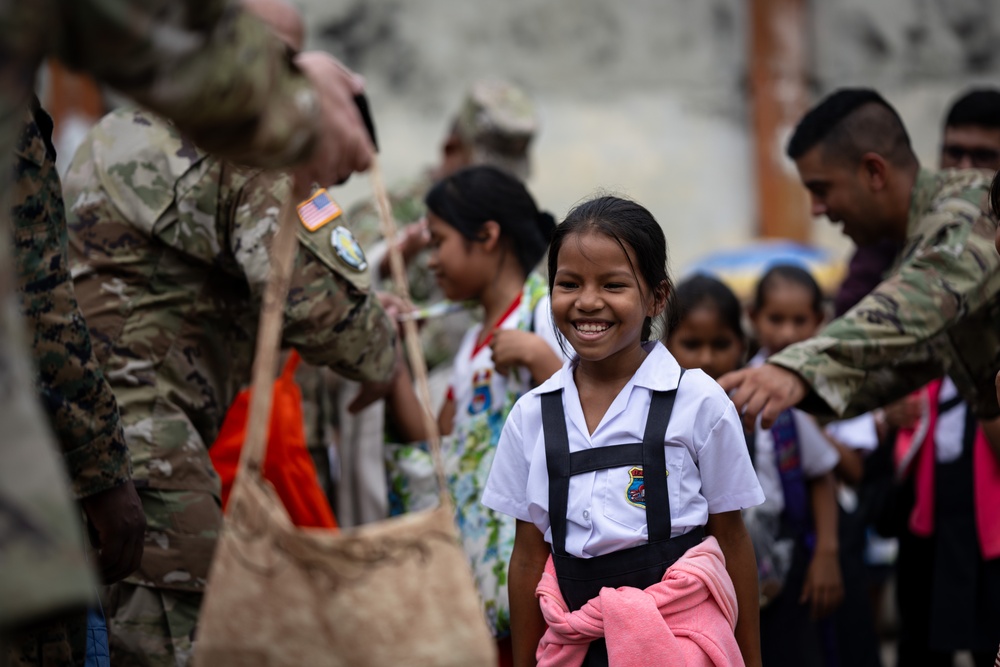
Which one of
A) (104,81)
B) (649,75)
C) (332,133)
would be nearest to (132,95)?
(104,81)

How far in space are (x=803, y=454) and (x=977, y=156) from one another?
143 centimetres

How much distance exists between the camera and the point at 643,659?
7.88 feet

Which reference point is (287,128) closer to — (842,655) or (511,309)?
(511,309)

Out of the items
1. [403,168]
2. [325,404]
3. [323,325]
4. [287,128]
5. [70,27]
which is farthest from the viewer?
[403,168]

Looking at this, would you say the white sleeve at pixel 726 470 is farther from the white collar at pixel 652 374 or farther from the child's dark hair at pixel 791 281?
the child's dark hair at pixel 791 281

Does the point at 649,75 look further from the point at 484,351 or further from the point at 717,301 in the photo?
the point at 484,351

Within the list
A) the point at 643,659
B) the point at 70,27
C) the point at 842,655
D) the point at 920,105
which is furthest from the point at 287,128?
the point at 920,105

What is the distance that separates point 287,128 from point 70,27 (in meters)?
0.34

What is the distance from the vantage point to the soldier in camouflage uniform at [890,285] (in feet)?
10.5

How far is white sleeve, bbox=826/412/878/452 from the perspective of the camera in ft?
16.1

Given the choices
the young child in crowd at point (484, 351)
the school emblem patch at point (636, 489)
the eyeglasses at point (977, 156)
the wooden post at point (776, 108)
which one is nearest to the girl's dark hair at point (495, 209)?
the young child in crowd at point (484, 351)

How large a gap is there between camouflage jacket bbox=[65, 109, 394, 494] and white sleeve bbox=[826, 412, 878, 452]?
2469 mm

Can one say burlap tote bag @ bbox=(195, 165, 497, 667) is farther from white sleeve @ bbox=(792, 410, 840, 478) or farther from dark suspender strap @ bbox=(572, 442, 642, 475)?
white sleeve @ bbox=(792, 410, 840, 478)

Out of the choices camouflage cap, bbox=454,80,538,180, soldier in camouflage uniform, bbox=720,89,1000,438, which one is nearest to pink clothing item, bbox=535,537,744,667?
soldier in camouflage uniform, bbox=720,89,1000,438
